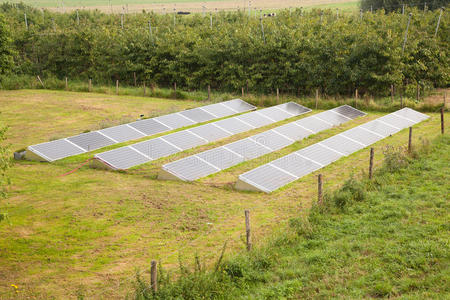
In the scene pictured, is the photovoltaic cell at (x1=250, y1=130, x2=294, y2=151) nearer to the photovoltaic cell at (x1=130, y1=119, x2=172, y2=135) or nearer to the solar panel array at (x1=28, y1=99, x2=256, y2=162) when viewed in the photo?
the solar panel array at (x1=28, y1=99, x2=256, y2=162)

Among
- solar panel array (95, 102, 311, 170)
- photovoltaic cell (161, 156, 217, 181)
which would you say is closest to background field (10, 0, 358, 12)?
solar panel array (95, 102, 311, 170)

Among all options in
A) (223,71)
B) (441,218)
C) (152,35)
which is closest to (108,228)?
(441,218)

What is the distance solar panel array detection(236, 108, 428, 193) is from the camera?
1739cm

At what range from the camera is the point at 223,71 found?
3791cm

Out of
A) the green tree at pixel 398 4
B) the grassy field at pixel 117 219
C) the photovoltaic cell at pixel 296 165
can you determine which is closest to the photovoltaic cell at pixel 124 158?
the grassy field at pixel 117 219

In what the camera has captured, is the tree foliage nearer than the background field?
Yes

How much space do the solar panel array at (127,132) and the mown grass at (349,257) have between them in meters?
12.6

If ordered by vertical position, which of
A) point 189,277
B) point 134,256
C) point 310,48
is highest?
point 310,48

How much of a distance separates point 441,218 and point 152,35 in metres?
34.7

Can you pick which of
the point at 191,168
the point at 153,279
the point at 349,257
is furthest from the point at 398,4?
the point at 153,279

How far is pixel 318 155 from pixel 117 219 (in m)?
9.27

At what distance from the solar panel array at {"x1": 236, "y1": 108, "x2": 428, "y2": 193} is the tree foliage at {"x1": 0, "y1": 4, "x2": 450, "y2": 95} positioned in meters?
6.55

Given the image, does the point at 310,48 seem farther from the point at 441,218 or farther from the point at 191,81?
the point at 441,218

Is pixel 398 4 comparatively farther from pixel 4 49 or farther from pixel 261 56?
pixel 4 49
